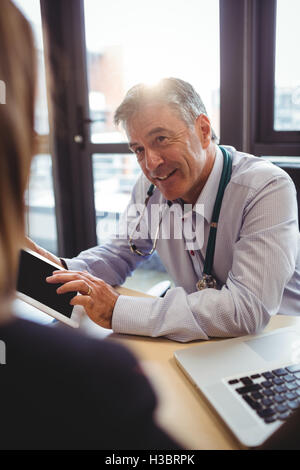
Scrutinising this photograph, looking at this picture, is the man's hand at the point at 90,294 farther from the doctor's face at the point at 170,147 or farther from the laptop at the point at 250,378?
the doctor's face at the point at 170,147

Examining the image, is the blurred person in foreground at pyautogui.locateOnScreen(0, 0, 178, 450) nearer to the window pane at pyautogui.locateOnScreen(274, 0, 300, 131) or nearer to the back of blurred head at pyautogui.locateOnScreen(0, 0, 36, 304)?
the back of blurred head at pyautogui.locateOnScreen(0, 0, 36, 304)

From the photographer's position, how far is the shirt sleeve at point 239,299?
36.3 inches

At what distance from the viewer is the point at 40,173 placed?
656 millimetres

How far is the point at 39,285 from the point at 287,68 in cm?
161

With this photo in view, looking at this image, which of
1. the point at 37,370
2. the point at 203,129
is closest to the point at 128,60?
the point at 203,129

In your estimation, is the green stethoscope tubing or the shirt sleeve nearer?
the shirt sleeve

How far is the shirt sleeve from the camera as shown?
92 cm

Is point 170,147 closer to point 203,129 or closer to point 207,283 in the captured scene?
point 203,129

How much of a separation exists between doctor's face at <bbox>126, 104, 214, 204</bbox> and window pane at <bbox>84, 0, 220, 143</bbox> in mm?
940

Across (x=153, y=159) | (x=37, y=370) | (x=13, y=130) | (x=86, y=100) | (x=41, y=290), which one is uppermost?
(x=86, y=100)

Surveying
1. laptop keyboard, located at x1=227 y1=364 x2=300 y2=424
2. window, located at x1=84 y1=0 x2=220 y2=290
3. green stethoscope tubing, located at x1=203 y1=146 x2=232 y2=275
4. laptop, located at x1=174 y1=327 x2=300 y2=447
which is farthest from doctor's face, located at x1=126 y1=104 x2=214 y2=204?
window, located at x1=84 y1=0 x2=220 y2=290

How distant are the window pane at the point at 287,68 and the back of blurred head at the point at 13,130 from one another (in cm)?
173

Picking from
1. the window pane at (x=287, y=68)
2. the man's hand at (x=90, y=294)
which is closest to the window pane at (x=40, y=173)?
the man's hand at (x=90, y=294)
